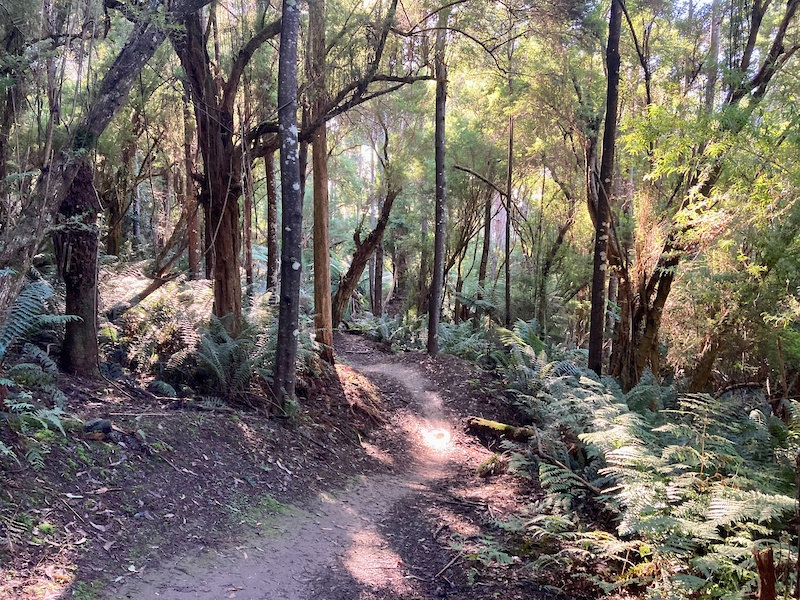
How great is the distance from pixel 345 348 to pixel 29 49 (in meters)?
11.9

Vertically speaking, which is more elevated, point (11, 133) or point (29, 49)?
point (29, 49)

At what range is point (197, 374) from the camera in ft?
23.0

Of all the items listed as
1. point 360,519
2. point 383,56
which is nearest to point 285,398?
point 360,519

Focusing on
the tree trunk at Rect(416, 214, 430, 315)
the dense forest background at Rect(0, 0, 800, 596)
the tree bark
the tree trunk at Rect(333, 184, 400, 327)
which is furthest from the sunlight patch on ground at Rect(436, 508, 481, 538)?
the tree trunk at Rect(416, 214, 430, 315)

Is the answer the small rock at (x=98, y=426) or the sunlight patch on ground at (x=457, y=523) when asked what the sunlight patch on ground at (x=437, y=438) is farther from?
the small rock at (x=98, y=426)

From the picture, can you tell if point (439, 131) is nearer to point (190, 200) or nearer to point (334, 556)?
point (190, 200)

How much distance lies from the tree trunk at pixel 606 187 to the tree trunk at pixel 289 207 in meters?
5.57

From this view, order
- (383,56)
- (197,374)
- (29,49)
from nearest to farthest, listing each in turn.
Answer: (29,49) → (197,374) → (383,56)

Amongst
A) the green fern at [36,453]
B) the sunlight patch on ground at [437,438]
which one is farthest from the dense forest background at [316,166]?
the sunlight patch on ground at [437,438]

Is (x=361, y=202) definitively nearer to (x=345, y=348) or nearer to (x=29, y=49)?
(x=345, y=348)

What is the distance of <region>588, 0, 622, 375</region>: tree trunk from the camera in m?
8.97

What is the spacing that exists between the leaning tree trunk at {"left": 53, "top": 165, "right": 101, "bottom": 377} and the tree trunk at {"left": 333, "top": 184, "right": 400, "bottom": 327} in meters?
10.6

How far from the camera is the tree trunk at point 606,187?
29.4 ft

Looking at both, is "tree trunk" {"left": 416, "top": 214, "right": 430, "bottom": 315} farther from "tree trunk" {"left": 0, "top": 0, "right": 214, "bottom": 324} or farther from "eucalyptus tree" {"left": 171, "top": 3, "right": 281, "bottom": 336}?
"tree trunk" {"left": 0, "top": 0, "right": 214, "bottom": 324}
